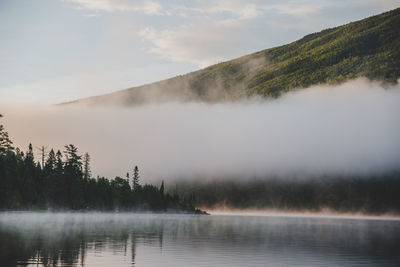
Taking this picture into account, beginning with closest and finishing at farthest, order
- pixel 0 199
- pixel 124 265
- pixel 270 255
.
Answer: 1. pixel 124 265
2. pixel 270 255
3. pixel 0 199

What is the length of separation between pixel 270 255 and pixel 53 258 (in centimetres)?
2419

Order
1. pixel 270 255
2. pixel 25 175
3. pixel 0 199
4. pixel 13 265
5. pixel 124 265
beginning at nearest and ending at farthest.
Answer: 1. pixel 13 265
2. pixel 124 265
3. pixel 270 255
4. pixel 0 199
5. pixel 25 175

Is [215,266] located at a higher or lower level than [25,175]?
lower

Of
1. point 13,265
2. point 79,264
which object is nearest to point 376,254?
point 79,264

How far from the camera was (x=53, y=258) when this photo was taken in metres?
52.6

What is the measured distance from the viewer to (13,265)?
4666 cm

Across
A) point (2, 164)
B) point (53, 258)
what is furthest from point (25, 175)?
point (53, 258)

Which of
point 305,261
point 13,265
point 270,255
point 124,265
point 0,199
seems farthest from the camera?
point 0,199

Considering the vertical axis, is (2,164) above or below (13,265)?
above

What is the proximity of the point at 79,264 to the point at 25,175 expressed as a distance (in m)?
152

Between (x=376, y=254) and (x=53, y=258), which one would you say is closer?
(x=53, y=258)

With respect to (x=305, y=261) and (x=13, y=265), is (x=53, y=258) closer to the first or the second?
(x=13, y=265)

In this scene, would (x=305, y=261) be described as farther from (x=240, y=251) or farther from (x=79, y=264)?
(x=79, y=264)

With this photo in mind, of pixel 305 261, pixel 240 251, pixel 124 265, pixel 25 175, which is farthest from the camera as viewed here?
pixel 25 175
